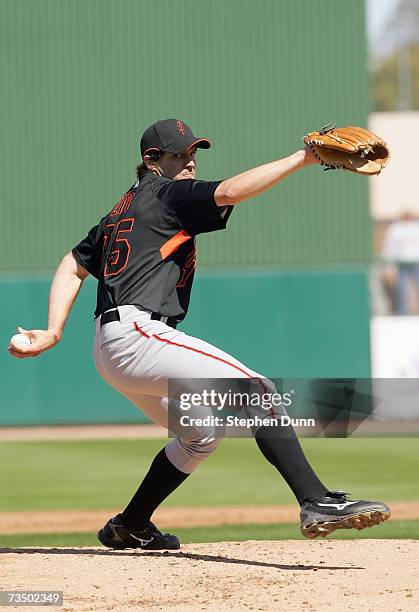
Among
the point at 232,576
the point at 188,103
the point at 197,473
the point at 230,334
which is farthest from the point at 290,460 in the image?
the point at 188,103

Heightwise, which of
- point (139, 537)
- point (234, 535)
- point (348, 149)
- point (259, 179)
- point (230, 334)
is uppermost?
point (348, 149)

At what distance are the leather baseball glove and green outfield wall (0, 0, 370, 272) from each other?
41.6ft

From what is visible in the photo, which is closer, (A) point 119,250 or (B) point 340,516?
(B) point 340,516

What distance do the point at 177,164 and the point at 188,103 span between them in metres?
12.7

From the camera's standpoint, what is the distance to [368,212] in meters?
17.5

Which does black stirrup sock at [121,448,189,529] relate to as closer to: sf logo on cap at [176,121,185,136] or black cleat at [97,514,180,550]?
black cleat at [97,514,180,550]

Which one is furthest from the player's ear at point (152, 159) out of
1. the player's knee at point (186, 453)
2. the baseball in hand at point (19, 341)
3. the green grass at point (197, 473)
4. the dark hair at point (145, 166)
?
→ the green grass at point (197, 473)

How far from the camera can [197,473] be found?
1012 cm

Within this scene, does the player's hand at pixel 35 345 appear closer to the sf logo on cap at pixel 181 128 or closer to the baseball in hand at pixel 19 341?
the baseball in hand at pixel 19 341

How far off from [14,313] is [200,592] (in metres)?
10.1

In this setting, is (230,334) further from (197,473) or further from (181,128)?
(181,128)

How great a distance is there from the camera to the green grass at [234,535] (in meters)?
6.55

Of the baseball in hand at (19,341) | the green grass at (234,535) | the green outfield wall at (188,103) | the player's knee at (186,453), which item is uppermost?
the green outfield wall at (188,103)

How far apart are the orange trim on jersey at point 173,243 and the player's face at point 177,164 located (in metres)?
0.38
